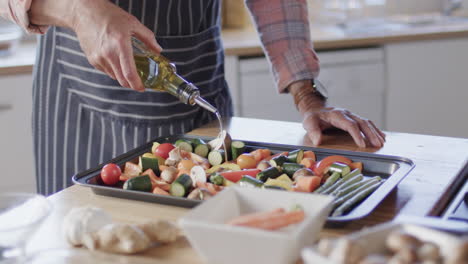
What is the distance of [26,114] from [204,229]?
6.88 ft

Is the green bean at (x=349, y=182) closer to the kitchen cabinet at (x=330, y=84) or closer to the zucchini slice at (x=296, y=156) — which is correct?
the zucchini slice at (x=296, y=156)

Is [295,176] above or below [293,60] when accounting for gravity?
below

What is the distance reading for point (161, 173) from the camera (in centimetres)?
131

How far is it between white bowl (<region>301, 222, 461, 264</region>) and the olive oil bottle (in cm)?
66

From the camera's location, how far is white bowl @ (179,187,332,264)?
0.86 metres

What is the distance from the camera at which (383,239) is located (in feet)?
2.75

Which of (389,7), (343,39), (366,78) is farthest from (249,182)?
(389,7)

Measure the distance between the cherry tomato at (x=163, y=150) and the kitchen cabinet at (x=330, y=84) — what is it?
1614mm

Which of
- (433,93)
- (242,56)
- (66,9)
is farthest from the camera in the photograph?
(433,93)

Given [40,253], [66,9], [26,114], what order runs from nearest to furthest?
[40,253] → [66,9] → [26,114]

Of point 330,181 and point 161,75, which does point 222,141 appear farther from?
point 330,181

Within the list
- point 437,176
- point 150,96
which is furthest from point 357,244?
point 150,96

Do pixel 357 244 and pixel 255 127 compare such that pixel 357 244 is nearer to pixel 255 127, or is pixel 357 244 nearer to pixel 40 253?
pixel 40 253

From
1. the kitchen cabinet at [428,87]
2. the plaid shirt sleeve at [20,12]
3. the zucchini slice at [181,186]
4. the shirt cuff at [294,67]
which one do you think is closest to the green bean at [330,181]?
the zucchini slice at [181,186]
